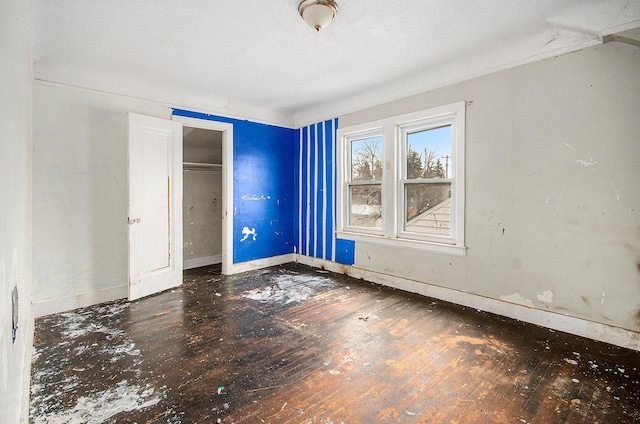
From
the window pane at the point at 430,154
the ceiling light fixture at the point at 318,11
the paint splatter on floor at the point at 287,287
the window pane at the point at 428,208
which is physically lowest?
the paint splatter on floor at the point at 287,287

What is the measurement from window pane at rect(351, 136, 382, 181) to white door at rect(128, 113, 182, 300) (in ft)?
8.05

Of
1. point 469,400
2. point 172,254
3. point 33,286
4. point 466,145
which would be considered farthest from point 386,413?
point 33,286

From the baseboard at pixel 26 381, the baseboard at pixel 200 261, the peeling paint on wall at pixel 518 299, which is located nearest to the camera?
the baseboard at pixel 26 381

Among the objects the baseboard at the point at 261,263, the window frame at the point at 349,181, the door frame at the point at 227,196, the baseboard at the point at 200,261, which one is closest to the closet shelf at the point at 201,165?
the door frame at the point at 227,196

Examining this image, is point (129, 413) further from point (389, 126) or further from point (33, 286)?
point (389, 126)

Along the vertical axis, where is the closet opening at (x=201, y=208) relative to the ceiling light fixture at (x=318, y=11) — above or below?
below

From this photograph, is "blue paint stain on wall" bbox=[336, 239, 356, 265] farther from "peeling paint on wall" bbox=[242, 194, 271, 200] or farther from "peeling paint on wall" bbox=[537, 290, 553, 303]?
"peeling paint on wall" bbox=[537, 290, 553, 303]

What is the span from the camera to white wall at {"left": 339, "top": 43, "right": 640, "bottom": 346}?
2.45 meters

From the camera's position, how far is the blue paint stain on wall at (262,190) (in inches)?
187

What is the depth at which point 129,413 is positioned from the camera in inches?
67.5

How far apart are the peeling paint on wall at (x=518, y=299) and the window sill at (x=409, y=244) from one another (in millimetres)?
575

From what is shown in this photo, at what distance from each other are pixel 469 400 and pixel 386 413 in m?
0.54

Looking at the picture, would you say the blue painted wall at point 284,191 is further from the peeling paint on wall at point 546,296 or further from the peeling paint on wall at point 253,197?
the peeling paint on wall at point 546,296

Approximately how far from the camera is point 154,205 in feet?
12.3
